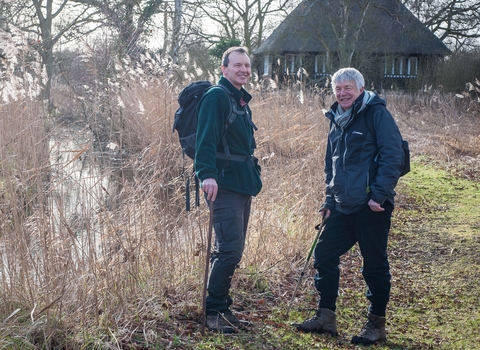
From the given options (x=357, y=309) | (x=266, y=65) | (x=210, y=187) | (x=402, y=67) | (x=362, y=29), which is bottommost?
(x=357, y=309)

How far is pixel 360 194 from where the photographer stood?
10.7 feet

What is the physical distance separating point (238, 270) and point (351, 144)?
1.47 meters

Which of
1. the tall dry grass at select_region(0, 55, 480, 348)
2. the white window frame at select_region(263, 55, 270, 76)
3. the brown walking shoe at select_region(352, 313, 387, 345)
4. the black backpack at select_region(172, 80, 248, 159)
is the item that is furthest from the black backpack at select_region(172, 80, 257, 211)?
the white window frame at select_region(263, 55, 270, 76)

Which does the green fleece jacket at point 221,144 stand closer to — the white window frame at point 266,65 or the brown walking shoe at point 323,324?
the brown walking shoe at point 323,324

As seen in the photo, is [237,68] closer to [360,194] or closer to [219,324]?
[360,194]

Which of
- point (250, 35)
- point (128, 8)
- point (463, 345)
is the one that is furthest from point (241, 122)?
point (250, 35)

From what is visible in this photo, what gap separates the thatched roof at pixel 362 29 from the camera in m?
23.9

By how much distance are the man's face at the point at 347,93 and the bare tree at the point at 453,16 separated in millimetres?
24577

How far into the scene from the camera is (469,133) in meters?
12.4

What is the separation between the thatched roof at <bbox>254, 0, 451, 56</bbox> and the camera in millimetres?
23875

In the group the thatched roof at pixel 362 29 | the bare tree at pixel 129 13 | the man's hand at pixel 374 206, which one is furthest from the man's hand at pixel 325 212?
the thatched roof at pixel 362 29

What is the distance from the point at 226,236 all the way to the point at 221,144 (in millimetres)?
535

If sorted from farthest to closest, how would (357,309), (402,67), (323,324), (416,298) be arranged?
1. (402,67)
2. (416,298)
3. (357,309)
4. (323,324)

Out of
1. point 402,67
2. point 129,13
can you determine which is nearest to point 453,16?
point 402,67
